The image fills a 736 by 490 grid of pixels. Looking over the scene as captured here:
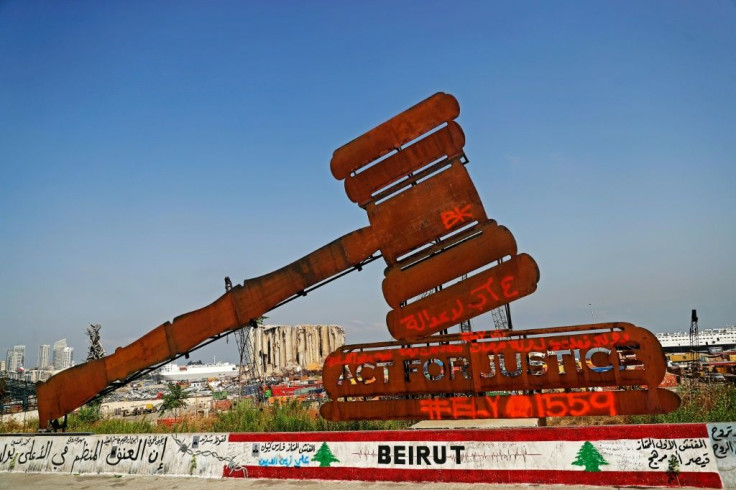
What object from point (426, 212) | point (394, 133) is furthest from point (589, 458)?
point (394, 133)

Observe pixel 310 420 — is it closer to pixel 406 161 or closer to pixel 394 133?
pixel 406 161

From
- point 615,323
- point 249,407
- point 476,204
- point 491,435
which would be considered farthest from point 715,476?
point 249,407

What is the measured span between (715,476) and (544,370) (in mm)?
3308

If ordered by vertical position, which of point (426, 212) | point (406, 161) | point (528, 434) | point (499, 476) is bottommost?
point (499, 476)

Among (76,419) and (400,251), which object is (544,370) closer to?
(400,251)

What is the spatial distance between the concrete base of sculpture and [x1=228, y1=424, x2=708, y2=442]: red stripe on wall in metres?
0.02

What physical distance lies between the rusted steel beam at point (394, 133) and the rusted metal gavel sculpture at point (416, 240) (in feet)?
0.08

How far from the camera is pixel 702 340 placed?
16725 centimetres

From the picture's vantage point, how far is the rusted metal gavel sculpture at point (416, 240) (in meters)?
11.6

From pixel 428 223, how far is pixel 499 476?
5532mm

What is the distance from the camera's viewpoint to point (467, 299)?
11633 millimetres

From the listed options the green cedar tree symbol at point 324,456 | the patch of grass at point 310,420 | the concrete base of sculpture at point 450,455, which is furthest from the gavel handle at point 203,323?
the green cedar tree symbol at point 324,456

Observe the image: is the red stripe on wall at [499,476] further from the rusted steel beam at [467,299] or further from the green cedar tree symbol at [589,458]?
the rusted steel beam at [467,299]

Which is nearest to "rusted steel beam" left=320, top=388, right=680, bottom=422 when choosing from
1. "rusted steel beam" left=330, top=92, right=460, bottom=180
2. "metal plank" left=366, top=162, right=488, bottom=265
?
"metal plank" left=366, top=162, right=488, bottom=265
